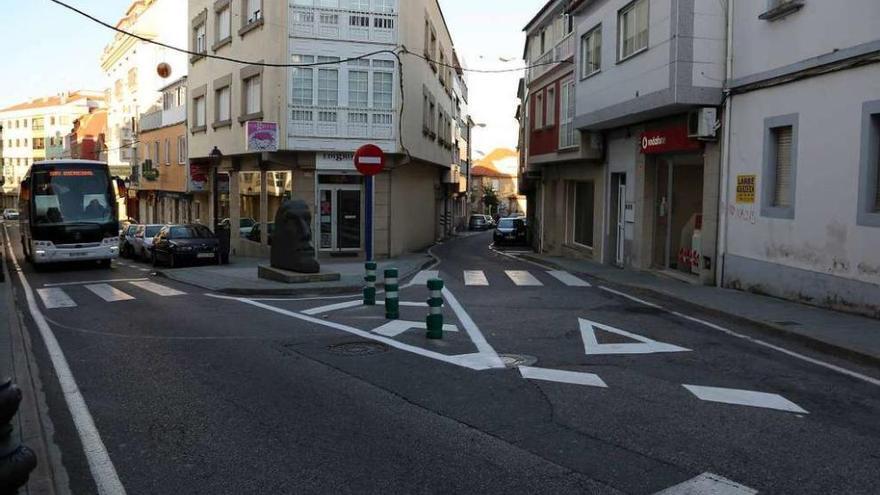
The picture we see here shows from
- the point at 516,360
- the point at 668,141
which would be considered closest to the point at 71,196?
the point at 668,141

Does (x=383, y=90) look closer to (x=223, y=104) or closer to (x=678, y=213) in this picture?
(x=223, y=104)

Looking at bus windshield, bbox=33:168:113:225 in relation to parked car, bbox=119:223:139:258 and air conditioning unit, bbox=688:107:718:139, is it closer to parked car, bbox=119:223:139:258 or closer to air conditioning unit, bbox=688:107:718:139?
parked car, bbox=119:223:139:258

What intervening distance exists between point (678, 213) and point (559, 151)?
7137 mm

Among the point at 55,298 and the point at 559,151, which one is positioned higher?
the point at 559,151

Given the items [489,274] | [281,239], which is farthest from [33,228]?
[489,274]

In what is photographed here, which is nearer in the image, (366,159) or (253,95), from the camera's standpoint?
(366,159)

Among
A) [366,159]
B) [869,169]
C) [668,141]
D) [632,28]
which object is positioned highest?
[632,28]

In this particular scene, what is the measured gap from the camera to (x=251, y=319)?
38.5ft

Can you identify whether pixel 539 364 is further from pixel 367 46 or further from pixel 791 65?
pixel 367 46

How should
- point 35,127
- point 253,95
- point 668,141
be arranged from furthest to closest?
point 35,127, point 253,95, point 668,141

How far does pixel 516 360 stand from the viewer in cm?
846

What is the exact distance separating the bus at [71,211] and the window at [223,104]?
5.86 m

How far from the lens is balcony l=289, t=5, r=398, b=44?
76.4 ft

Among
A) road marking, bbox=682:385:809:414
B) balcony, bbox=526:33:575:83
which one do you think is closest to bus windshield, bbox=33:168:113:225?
balcony, bbox=526:33:575:83
